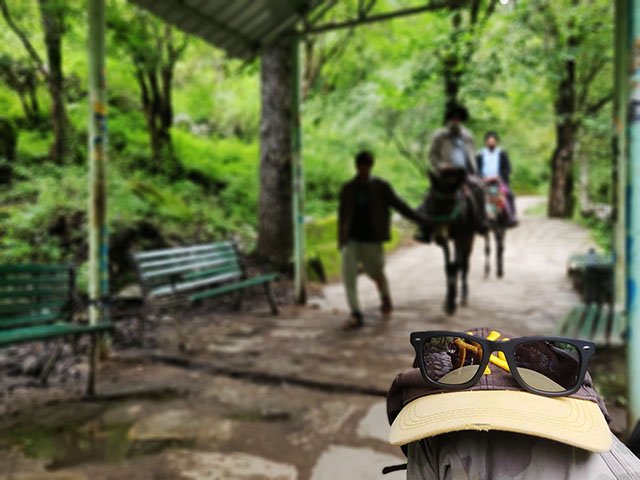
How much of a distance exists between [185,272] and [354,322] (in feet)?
6.99

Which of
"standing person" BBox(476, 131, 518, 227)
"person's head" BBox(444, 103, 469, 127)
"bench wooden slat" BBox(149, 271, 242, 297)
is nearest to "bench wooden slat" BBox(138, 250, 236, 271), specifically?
"bench wooden slat" BBox(149, 271, 242, 297)

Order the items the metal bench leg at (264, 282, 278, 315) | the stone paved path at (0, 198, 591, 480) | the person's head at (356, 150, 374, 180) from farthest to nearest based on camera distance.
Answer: the metal bench leg at (264, 282, 278, 315), the person's head at (356, 150, 374, 180), the stone paved path at (0, 198, 591, 480)

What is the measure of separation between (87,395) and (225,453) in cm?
157

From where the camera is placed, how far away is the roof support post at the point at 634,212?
270cm

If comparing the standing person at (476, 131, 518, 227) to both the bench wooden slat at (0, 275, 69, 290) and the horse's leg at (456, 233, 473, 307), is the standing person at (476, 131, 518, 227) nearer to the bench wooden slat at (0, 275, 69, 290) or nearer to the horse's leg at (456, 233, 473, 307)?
the horse's leg at (456, 233, 473, 307)

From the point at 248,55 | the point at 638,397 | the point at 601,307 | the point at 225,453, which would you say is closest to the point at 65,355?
the point at 225,453

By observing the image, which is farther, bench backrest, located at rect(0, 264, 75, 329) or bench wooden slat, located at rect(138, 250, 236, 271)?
bench wooden slat, located at rect(138, 250, 236, 271)

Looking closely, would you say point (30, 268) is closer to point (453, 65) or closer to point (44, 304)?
point (44, 304)

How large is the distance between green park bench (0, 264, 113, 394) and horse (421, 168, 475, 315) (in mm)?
4296

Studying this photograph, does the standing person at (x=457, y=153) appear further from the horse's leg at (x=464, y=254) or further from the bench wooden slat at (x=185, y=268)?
the bench wooden slat at (x=185, y=268)

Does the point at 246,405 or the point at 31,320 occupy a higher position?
the point at 31,320

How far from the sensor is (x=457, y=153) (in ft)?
24.2

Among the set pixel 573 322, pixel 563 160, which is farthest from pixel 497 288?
pixel 563 160

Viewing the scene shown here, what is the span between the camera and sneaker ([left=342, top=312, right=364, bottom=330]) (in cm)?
614
